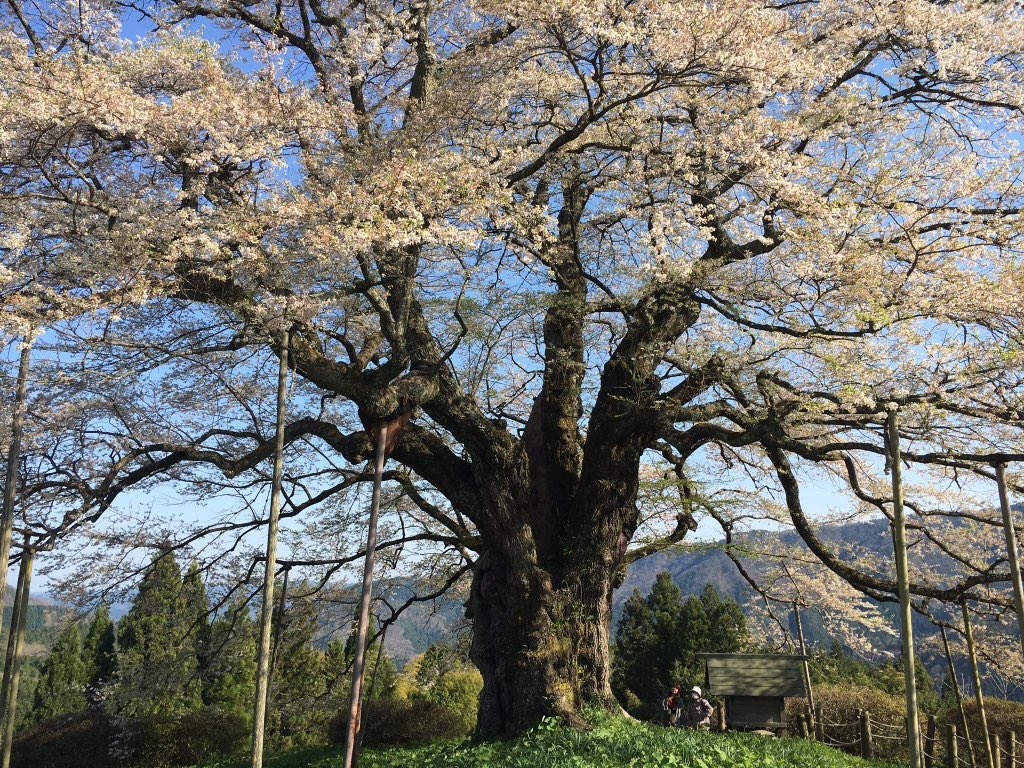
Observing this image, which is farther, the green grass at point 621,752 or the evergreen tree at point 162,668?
the evergreen tree at point 162,668

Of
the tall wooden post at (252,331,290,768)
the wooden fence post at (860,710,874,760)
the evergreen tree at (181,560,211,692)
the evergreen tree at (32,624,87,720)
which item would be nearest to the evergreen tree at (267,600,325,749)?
the evergreen tree at (181,560,211,692)

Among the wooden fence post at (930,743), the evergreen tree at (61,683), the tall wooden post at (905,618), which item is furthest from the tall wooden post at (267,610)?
the evergreen tree at (61,683)

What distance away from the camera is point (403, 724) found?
14.6 m

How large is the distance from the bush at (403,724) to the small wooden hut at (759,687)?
568cm

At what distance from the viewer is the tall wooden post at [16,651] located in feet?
21.8

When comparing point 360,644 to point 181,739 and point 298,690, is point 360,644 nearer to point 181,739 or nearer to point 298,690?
point 181,739

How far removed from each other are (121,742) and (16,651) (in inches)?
281

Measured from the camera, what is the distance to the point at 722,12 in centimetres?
669

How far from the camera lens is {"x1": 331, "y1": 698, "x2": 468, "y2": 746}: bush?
14.4 metres

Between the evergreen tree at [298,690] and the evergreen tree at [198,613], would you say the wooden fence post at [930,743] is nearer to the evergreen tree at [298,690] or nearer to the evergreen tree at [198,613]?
the evergreen tree at [298,690]

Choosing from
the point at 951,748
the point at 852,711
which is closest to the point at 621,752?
the point at 951,748

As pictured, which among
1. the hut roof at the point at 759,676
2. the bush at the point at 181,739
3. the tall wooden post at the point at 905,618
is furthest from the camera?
the bush at the point at 181,739

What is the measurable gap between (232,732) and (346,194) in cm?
1174

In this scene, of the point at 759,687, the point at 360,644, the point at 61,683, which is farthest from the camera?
the point at 61,683
